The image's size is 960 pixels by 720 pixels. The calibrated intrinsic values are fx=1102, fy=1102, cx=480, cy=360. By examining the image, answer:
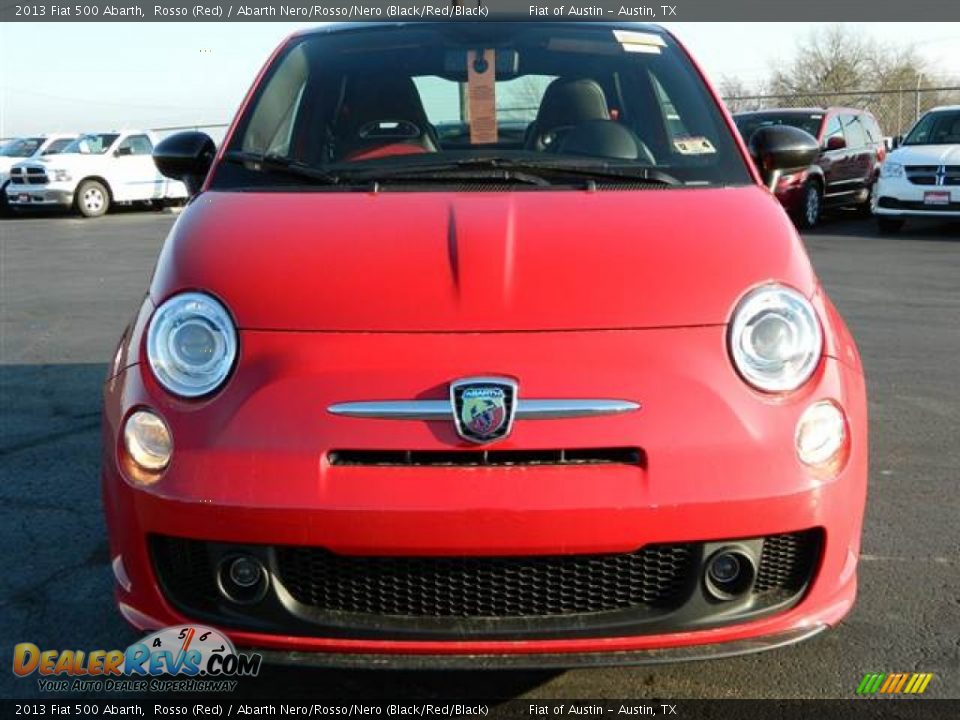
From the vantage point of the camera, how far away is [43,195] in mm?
22172

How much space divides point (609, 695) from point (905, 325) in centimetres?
590

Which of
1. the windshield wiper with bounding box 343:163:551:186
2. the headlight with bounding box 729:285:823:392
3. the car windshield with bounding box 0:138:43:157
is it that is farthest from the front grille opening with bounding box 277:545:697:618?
the car windshield with bounding box 0:138:43:157

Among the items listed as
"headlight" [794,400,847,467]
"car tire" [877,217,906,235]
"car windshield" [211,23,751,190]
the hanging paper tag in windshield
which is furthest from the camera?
"car tire" [877,217,906,235]

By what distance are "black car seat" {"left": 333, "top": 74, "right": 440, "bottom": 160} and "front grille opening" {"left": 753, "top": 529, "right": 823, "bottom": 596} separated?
1804mm

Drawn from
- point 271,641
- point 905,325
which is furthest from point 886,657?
point 905,325

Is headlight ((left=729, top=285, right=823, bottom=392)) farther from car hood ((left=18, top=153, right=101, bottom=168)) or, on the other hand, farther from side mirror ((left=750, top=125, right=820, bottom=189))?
car hood ((left=18, top=153, right=101, bottom=168))

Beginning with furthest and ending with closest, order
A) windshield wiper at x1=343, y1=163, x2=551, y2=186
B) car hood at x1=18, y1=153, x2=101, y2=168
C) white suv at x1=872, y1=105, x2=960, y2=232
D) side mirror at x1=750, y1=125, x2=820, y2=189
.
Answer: car hood at x1=18, y1=153, x2=101, y2=168
white suv at x1=872, y1=105, x2=960, y2=232
side mirror at x1=750, y1=125, x2=820, y2=189
windshield wiper at x1=343, y1=163, x2=551, y2=186

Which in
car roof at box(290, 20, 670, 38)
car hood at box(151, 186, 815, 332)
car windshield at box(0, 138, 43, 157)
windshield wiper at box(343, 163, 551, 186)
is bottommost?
car windshield at box(0, 138, 43, 157)

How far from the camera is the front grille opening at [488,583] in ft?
7.65

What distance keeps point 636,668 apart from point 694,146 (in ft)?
5.27

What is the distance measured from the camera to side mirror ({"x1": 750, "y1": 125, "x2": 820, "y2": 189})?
12.7 feet

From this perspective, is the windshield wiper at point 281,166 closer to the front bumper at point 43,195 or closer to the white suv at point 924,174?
the white suv at point 924,174

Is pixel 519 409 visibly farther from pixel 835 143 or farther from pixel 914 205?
pixel 835 143

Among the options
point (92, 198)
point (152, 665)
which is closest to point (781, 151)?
point (152, 665)
